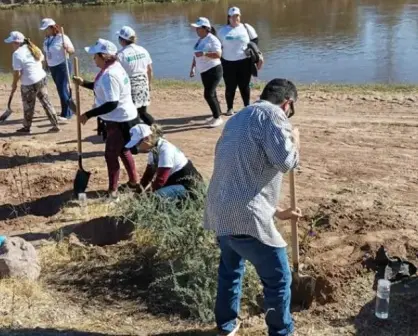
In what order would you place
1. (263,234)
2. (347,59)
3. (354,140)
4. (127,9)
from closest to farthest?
(263,234), (354,140), (347,59), (127,9)

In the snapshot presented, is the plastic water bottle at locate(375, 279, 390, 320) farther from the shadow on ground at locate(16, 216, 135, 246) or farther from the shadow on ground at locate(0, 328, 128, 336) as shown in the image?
the shadow on ground at locate(16, 216, 135, 246)

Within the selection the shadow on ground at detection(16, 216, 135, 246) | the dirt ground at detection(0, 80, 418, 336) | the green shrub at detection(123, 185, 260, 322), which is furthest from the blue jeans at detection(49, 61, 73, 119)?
the green shrub at detection(123, 185, 260, 322)

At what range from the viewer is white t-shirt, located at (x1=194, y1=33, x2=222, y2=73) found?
897 cm

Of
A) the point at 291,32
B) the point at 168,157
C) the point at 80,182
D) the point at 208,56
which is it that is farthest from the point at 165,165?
the point at 291,32

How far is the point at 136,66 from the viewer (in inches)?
321

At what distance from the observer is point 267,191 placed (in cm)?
369

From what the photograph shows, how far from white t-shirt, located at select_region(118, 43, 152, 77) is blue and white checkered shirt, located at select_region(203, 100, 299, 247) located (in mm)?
4615

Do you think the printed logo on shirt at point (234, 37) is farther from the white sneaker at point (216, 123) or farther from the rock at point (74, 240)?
the rock at point (74, 240)

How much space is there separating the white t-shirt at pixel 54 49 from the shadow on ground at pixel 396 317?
659cm

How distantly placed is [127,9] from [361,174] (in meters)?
29.0

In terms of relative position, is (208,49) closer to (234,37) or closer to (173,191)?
(234,37)

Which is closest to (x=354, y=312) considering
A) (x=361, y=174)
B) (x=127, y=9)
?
(x=361, y=174)

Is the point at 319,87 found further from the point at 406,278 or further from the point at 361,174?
the point at 406,278

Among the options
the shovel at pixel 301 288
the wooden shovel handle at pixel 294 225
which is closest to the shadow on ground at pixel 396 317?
the shovel at pixel 301 288
